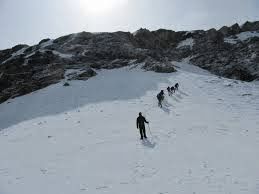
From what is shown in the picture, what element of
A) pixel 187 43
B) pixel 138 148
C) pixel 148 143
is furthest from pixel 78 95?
pixel 187 43

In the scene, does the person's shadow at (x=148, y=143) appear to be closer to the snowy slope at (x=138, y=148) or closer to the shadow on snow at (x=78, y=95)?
the snowy slope at (x=138, y=148)

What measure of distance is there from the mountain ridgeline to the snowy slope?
21060 mm

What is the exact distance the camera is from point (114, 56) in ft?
244

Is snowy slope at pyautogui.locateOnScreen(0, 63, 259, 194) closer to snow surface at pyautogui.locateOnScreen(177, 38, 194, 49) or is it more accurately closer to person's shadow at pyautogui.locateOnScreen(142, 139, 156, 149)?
person's shadow at pyautogui.locateOnScreen(142, 139, 156, 149)

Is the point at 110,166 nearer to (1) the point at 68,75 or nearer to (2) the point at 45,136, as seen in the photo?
(2) the point at 45,136

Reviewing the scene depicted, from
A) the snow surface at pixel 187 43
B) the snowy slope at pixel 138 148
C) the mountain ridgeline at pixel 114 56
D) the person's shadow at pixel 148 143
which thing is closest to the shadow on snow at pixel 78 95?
the snowy slope at pixel 138 148

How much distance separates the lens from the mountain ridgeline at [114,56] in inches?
2391

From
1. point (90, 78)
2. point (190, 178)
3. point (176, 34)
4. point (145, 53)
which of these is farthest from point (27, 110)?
point (176, 34)

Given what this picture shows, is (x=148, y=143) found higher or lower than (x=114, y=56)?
lower

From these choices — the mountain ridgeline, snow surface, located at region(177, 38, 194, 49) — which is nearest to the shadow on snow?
the mountain ridgeline

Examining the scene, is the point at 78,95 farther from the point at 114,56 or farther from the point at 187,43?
the point at 187,43

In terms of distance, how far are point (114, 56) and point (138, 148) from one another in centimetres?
5829

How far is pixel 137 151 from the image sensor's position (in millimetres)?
17047

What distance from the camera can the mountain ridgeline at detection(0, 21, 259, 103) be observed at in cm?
6072
